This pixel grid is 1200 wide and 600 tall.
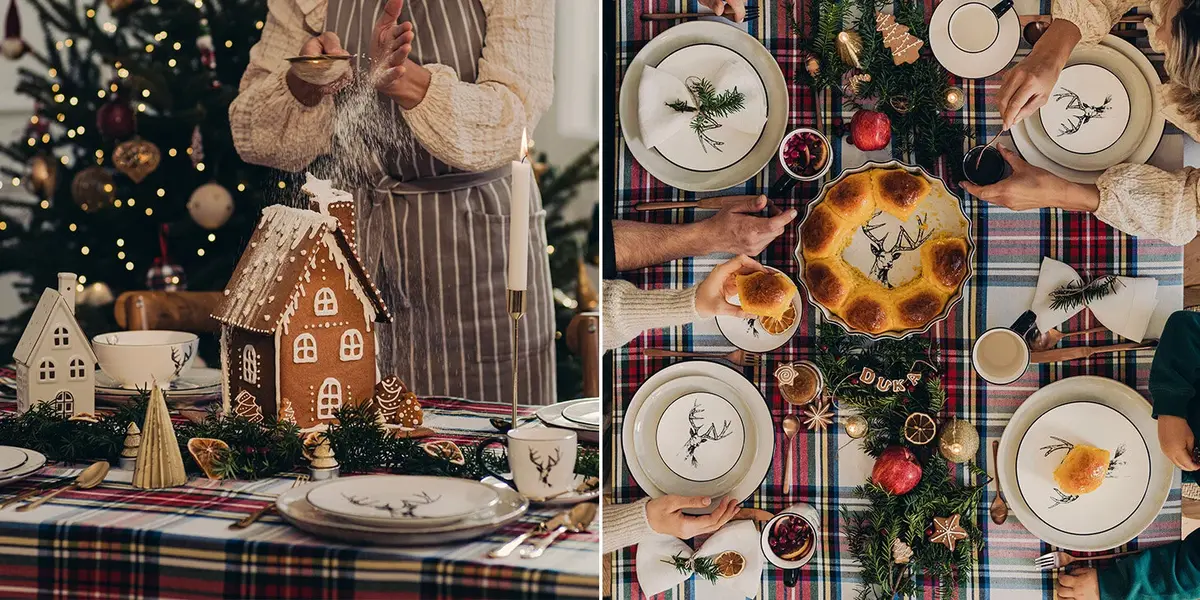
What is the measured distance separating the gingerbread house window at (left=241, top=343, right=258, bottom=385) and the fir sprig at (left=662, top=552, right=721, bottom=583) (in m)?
1.06

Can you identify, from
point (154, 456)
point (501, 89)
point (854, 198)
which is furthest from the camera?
point (854, 198)

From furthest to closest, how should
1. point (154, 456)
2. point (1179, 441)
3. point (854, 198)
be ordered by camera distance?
point (854, 198) < point (1179, 441) < point (154, 456)

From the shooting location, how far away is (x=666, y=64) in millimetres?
1850

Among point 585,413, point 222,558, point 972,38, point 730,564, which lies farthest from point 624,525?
point 972,38

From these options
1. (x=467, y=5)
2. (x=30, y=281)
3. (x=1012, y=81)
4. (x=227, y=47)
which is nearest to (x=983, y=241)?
(x=1012, y=81)

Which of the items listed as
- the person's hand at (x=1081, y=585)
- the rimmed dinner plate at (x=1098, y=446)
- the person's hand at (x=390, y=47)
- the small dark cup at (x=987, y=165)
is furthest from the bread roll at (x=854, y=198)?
the person's hand at (x=390, y=47)

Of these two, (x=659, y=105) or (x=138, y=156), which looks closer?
(x=138, y=156)

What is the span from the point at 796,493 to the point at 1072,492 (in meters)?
0.57

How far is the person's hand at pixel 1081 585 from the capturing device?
1.81 meters

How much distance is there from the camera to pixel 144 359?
1.31 metres

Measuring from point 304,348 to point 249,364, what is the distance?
0.30 feet

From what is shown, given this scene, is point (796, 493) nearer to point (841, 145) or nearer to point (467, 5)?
point (841, 145)

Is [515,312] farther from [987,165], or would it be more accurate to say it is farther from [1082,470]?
[1082,470]

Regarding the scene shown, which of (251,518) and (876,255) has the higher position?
(876,255)
